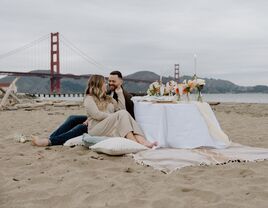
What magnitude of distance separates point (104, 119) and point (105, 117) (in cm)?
3

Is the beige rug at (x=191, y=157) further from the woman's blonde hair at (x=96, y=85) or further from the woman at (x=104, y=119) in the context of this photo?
the woman's blonde hair at (x=96, y=85)

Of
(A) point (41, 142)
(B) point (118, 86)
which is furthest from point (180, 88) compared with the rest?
(A) point (41, 142)

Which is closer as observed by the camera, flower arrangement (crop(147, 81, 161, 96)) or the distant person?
the distant person

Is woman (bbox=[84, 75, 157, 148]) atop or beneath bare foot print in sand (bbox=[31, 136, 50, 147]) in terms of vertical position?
atop

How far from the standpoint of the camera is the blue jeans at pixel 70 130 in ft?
14.3

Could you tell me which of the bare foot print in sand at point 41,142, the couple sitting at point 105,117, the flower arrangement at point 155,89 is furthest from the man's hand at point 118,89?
the bare foot print in sand at point 41,142

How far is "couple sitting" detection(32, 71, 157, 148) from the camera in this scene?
400 cm

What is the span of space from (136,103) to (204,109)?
0.81m

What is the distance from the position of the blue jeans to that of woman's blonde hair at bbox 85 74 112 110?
1.40 ft

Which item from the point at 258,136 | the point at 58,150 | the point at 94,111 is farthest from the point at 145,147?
the point at 258,136

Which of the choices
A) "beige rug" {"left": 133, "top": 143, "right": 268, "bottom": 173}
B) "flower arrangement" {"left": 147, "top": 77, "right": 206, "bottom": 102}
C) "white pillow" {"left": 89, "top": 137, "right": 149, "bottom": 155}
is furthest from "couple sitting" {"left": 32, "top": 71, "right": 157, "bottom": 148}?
"flower arrangement" {"left": 147, "top": 77, "right": 206, "bottom": 102}

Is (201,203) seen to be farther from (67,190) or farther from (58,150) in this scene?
(58,150)

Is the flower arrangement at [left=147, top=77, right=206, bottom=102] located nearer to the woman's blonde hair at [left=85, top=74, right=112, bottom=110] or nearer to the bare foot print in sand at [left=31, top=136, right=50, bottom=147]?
the woman's blonde hair at [left=85, top=74, right=112, bottom=110]

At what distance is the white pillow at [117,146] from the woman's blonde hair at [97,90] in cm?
58
